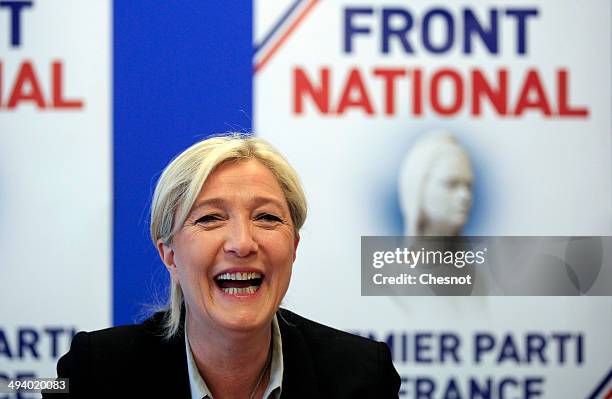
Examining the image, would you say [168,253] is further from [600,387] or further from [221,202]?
[600,387]

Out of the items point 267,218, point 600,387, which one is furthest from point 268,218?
point 600,387

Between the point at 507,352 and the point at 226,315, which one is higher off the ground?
the point at 226,315

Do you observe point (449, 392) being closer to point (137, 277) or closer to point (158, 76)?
point (137, 277)

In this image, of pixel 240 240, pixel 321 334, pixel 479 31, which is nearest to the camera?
pixel 240 240

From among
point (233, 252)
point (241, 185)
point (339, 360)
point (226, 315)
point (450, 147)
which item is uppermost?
point (450, 147)

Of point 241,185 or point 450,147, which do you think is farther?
point 450,147

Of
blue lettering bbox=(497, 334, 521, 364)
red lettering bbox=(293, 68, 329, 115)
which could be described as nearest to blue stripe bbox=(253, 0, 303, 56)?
red lettering bbox=(293, 68, 329, 115)

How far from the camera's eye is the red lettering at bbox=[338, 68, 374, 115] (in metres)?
2.05

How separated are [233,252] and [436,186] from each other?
39.7 inches

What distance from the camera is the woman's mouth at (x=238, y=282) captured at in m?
1.24

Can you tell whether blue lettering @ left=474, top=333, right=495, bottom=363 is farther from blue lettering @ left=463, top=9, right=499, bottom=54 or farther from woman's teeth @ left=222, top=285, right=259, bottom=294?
woman's teeth @ left=222, top=285, right=259, bottom=294

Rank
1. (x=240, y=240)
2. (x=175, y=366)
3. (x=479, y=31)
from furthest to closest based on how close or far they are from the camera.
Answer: (x=479, y=31) < (x=175, y=366) < (x=240, y=240)

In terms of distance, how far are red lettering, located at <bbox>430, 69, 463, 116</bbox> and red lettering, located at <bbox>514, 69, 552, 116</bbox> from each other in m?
0.17

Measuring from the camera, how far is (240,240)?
1.22 m
